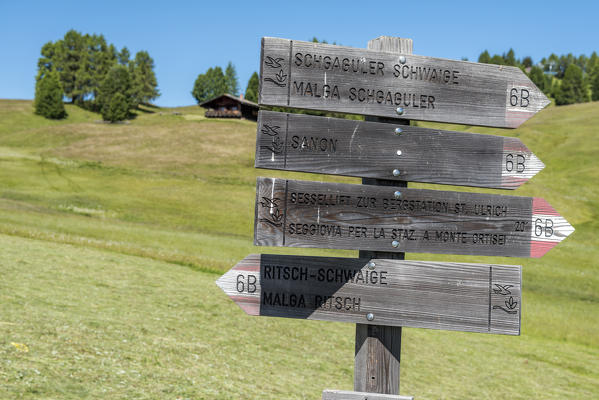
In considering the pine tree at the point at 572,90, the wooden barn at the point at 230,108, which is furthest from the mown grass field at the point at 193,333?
the pine tree at the point at 572,90

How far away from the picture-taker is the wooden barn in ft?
344

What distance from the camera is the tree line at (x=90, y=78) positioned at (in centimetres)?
10575

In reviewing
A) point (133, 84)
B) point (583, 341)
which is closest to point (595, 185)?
point (583, 341)

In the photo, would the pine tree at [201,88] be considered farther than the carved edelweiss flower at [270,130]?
Yes

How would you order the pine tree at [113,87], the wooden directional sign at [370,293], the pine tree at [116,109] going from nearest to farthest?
the wooden directional sign at [370,293], the pine tree at [116,109], the pine tree at [113,87]

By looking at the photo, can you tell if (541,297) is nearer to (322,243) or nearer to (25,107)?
(322,243)

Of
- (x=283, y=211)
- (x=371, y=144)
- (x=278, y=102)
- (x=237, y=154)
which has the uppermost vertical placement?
(x=237, y=154)

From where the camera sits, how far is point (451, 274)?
4559mm

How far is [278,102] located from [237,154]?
63.7 metres

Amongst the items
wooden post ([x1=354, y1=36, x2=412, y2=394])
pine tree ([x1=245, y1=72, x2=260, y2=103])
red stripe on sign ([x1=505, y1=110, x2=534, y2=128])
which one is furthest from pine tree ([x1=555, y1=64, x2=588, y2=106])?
wooden post ([x1=354, y1=36, x2=412, y2=394])

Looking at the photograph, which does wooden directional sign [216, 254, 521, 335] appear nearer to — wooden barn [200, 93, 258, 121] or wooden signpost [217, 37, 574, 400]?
wooden signpost [217, 37, 574, 400]

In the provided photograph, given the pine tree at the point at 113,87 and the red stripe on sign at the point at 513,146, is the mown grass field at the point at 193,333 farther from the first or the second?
Answer: the pine tree at the point at 113,87

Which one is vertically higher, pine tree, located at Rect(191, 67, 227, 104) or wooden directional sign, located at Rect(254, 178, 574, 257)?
pine tree, located at Rect(191, 67, 227, 104)

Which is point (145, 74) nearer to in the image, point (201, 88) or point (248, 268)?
point (201, 88)
